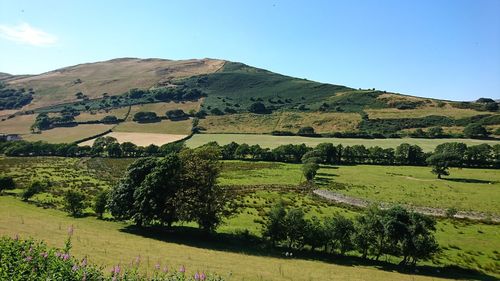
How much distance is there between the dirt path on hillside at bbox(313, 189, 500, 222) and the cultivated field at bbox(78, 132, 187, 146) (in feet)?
299

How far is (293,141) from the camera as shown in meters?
162

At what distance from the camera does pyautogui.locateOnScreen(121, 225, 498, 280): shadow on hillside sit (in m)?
43.0

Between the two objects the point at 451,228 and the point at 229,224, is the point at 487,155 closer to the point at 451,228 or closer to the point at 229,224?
the point at 451,228

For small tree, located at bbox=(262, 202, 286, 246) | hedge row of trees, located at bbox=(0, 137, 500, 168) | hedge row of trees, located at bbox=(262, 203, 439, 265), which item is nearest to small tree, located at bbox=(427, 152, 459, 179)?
hedge row of trees, located at bbox=(0, 137, 500, 168)

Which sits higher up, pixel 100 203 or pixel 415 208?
pixel 100 203

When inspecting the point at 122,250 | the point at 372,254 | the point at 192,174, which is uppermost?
the point at 192,174

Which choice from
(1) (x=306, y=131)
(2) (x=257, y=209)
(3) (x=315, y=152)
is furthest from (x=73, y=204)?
(1) (x=306, y=131)

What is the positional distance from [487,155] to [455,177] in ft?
81.6

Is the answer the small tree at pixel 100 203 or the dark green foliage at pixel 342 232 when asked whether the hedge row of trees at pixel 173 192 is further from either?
the dark green foliage at pixel 342 232

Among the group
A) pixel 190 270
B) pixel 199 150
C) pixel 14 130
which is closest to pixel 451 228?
pixel 199 150

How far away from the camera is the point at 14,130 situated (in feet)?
626

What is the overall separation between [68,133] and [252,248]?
159 m

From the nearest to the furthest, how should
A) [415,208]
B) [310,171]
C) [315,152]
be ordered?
[415,208] → [310,171] → [315,152]

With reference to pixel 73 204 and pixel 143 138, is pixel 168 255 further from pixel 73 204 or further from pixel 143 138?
pixel 143 138
